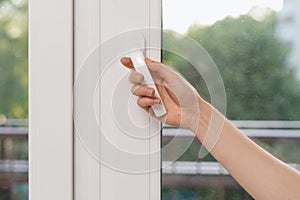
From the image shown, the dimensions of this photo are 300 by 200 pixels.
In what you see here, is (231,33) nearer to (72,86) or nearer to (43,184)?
(72,86)

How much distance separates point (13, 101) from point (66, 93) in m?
0.13

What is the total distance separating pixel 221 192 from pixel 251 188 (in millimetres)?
107

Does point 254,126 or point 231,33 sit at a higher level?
point 231,33

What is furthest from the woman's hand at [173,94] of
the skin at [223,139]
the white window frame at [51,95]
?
Answer: the white window frame at [51,95]

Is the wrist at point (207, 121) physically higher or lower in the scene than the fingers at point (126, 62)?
lower

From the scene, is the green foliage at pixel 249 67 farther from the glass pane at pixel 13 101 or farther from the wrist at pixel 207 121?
the glass pane at pixel 13 101

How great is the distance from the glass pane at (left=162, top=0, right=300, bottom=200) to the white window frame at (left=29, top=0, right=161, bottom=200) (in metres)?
0.06

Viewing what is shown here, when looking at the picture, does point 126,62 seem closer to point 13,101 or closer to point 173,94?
point 173,94

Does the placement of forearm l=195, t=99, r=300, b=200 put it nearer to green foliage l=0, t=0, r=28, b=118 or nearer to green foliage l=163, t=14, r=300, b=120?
green foliage l=163, t=14, r=300, b=120

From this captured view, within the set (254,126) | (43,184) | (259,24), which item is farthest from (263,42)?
(43,184)

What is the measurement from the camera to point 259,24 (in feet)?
3.54

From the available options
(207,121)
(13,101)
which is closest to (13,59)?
(13,101)

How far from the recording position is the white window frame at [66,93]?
1071 millimetres

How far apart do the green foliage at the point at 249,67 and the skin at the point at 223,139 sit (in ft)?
0.21
